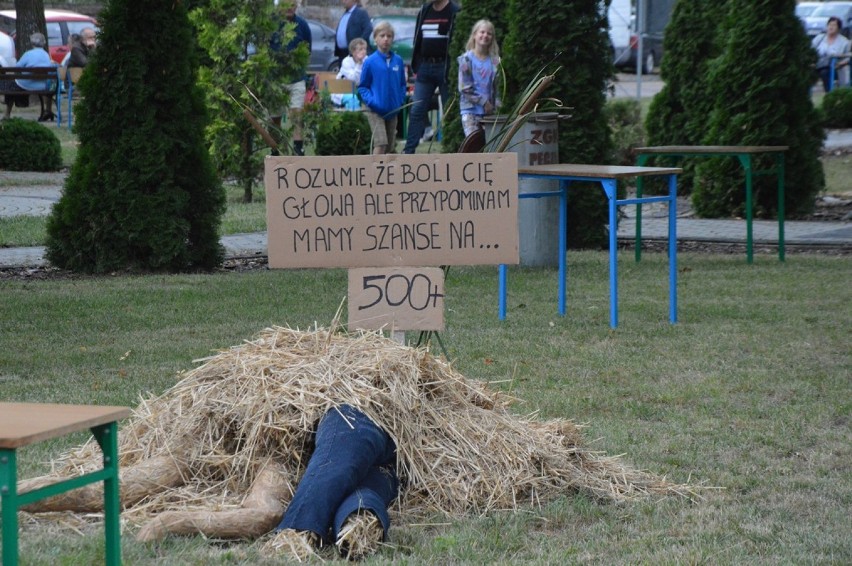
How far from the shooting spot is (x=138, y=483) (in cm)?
400

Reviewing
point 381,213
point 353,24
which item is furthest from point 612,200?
point 353,24

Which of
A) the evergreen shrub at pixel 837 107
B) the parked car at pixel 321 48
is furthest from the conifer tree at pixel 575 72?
the parked car at pixel 321 48

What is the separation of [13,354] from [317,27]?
24.4 metres

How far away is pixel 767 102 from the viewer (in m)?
13.1

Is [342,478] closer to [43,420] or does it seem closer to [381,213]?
[43,420]

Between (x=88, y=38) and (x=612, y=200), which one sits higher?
(x=88, y=38)

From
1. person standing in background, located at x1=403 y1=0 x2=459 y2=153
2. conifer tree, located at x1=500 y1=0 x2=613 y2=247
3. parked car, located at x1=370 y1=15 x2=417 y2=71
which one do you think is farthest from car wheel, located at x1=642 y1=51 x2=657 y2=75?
conifer tree, located at x1=500 y1=0 x2=613 y2=247

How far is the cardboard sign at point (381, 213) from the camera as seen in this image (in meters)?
4.80

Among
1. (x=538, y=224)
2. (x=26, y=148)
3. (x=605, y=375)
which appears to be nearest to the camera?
(x=605, y=375)

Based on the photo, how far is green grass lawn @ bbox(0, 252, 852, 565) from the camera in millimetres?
3730

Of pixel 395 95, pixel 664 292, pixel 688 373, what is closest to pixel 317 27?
pixel 395 95

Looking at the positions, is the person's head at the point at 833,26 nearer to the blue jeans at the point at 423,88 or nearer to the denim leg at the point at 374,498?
the blue jeans at the point at 423,88

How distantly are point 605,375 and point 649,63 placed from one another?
3090cm

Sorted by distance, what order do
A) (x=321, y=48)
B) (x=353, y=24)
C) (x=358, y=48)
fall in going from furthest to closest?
(x=321, y=48) → (x=353, y=24) → (x=358, y=48)
